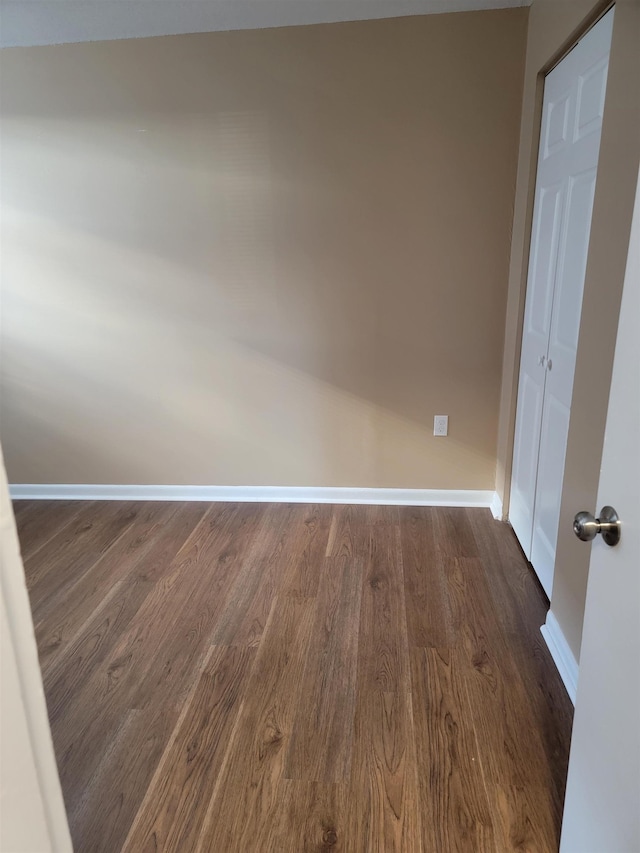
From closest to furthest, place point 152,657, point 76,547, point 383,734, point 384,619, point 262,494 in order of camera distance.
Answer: point 383,734, point 152,657, point 384,619, point 76,547, point 262,494

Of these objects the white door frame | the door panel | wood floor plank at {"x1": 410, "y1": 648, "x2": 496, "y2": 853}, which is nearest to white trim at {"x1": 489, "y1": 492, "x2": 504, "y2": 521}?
wood floor plank at {"x1": 410, "y1": 648, "x2": 496, "y2": 853}

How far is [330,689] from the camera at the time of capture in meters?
1.80

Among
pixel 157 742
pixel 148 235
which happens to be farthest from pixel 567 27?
pixel 157 742

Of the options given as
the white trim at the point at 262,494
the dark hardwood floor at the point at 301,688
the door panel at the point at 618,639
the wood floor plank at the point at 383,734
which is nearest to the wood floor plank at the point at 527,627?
the dark hardwood floor at the point at 301,688

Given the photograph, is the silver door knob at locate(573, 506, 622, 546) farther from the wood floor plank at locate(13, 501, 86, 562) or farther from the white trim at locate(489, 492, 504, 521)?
the wood floor plank at locate(13, 501, 86, 562)

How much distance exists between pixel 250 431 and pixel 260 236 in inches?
41.1

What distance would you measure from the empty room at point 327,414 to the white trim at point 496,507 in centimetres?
2

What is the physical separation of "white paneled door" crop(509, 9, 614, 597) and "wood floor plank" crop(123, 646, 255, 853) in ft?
4.25

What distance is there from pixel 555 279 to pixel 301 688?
1741 millimetres

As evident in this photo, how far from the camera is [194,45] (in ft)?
8.28

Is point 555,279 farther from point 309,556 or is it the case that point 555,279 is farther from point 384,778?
point 384,778

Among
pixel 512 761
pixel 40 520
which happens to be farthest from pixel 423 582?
pixel 40 520

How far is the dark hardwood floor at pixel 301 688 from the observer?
55.5 inches

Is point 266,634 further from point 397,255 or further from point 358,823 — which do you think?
point 397,255
